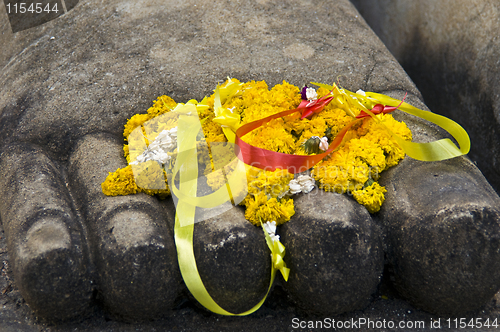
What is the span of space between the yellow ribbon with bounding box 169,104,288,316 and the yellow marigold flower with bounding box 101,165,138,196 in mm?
132

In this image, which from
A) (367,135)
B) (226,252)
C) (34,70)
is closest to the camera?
(226,252)

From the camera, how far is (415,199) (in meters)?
1.33

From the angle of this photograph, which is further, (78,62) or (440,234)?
(78,62)

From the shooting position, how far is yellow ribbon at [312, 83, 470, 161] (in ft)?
4.63

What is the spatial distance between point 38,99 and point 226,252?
111 centimetres

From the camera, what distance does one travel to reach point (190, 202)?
53.1 inches

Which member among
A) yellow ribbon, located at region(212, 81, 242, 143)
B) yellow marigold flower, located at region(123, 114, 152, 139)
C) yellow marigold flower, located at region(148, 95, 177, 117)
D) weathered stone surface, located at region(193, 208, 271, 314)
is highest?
yellow ribbon, located at region(212, 81, 242, 143)

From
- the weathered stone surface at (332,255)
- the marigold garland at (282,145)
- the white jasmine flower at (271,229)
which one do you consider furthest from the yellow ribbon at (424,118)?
the white jasmine flower at (271,229)

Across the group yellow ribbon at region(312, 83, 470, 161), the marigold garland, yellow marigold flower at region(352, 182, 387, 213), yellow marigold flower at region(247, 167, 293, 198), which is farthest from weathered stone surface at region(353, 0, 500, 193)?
yellow marigold flower at region(247, 167, 293, 198)

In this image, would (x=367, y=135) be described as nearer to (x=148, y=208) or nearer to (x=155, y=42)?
(x=148, y=208)

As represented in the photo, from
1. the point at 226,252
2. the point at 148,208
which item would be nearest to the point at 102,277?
the point at 148,208

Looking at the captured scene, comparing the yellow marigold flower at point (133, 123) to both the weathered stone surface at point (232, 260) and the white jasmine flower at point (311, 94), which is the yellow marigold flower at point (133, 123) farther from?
the white jasmine flower at point (311, 94)

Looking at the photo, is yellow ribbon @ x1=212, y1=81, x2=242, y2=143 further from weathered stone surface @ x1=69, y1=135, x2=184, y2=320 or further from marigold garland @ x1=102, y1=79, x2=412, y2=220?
weathered stone surface @ x1=69, y1=135, x2=184, y2=320

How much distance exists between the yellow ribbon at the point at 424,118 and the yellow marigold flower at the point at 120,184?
2.70 ft
